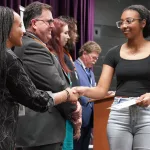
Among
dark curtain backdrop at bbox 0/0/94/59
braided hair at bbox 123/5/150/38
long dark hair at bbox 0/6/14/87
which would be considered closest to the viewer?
long dark hair at bbox 0/6/14/87

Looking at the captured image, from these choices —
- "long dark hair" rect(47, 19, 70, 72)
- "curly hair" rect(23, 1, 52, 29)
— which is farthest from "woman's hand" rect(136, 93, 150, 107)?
"curly hair" rect(23, 1, 52, 29)

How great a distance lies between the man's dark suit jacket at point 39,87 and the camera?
2.10 metres

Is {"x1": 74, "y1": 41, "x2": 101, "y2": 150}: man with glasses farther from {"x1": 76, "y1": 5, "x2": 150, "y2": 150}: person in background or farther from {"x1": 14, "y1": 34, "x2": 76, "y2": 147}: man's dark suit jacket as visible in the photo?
{"x1": 14, "y1": 34, "x2": 76, "y2": 147}: man's dark suit jacket

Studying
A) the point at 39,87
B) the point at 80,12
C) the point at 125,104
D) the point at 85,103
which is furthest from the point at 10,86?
the point at 80,12

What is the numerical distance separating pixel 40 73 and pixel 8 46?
A: 1.59 feet

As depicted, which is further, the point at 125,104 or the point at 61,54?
the point at 61,54

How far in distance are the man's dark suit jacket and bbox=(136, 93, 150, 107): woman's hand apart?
0.45m

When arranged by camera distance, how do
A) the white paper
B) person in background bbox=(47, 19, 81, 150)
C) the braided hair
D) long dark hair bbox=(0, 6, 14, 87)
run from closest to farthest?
long dark hair bbox=(0, 6, 14, 87), the white paper, the braided hair, person in background bbox=(47, 19, 81, 150)

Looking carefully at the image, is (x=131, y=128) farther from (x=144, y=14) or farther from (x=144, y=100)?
(x=144, y=14)

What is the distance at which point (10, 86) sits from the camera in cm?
154

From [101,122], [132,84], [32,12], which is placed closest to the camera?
[132,84]

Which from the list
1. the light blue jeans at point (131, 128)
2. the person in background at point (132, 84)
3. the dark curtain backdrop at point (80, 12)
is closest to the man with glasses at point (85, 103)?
the dark curtain backdrop at point (80, 12)

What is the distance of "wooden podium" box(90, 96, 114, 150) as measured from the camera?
373cm

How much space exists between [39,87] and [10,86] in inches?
22.5
